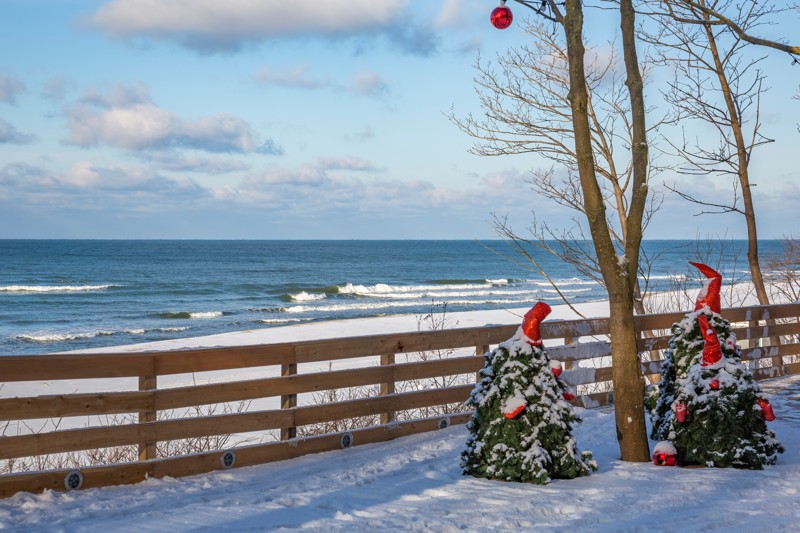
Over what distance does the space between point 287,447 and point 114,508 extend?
1.95 metres

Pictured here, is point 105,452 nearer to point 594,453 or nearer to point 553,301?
point 594,453

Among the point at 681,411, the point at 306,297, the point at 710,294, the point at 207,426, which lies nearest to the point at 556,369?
the point at 681,411

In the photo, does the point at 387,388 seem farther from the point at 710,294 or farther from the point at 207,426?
the point at 710,294

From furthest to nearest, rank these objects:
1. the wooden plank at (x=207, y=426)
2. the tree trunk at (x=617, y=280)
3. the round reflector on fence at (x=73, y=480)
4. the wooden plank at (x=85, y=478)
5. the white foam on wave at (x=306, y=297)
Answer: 1. the white foam on wave at (x=306, y=297)
2. the tree trunk at (x=617, y=280)
3. the round reflector on fence at (x=73, y=480)
4. the wooden plank at (x=207, y=426)
5. the wooden plank at (x=85, y=478)

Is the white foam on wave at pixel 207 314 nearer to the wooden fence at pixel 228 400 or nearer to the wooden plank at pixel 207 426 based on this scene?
the wooden fence at pixel 228 400

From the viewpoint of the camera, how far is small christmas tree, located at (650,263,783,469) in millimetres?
6695

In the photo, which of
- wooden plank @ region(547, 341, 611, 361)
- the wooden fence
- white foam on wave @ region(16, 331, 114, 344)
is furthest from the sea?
the wooden fence

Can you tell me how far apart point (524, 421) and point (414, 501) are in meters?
1.19

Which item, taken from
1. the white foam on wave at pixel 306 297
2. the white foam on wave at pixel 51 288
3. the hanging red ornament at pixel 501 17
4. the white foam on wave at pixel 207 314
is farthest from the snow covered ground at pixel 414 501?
the white foam on wave at pixel 51 288

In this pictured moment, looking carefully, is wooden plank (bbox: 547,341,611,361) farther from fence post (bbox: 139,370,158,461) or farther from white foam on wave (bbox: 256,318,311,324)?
white foam on wave (bbox: 256,318,311,324)

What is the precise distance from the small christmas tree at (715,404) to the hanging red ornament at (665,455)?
0.37 feet

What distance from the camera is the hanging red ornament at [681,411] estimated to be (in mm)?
6816

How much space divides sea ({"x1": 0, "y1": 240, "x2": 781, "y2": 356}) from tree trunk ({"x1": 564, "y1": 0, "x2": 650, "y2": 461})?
6983 mm

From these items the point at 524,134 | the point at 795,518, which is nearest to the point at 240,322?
the point at 524,134
